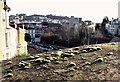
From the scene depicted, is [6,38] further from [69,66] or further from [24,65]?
[69,66]

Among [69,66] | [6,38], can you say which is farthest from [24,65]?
[6,38]

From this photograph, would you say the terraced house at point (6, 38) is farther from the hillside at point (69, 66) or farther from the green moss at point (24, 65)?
the green moss at point (24, 65)

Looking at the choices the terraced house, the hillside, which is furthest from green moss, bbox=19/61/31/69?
the terraced house

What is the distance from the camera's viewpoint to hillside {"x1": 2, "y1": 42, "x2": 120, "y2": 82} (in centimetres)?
2428

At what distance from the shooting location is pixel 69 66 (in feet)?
87.1

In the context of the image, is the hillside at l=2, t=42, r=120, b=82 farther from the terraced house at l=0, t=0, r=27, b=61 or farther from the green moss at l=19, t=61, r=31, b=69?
the terraced house at l=0, t=0, r=27, b=61

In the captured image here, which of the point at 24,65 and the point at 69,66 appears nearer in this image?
the point at 69,66

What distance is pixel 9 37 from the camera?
44938 mm

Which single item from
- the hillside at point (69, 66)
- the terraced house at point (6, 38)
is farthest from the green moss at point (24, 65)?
the terraced house at point (6, 38)

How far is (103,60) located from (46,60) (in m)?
4.32

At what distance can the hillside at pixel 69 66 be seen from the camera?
2428 centimetres

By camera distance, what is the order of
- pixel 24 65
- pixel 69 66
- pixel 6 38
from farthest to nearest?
1. pixel 6 38
2. pixel 24 65
3. pixel 69 66

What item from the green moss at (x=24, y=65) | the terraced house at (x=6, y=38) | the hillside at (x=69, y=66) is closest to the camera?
the hillside at (x=69, y=66)

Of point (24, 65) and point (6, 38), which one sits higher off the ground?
point (6, 38)
